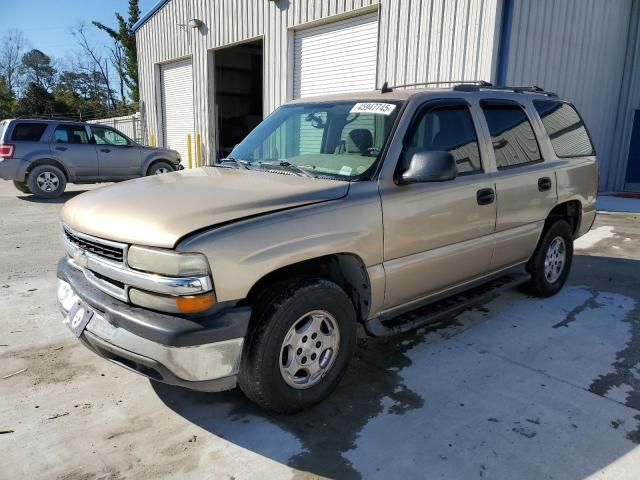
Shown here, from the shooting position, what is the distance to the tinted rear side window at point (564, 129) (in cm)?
479

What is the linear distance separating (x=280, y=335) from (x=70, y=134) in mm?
11310

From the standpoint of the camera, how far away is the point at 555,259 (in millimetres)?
5082

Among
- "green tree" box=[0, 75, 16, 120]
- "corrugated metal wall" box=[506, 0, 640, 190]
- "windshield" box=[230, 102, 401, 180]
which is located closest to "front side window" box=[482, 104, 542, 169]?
"windshield" box=[230, 102, 401, 180]

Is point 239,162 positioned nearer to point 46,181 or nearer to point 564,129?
point 564,129

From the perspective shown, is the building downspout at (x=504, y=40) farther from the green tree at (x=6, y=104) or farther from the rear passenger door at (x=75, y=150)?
the green tree at (x=6, y=104)

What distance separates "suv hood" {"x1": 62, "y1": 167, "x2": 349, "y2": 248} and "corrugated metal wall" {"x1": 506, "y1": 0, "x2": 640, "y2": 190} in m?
6.88

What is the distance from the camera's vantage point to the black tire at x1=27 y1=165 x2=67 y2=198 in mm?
11398

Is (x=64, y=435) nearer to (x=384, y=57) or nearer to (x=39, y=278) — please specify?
(x=39, y=278)

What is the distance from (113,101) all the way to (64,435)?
2343 inches

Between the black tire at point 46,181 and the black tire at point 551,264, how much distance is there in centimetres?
1074

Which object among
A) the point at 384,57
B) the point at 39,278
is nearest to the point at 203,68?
the point at 384,57

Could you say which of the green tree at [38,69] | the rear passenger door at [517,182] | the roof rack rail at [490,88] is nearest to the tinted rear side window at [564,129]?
the roof rack rail at [490,88]

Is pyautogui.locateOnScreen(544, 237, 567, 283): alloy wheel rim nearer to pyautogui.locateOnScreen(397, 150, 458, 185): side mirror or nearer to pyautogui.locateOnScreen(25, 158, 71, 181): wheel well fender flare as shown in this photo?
pyautogui.locateOnScreen(397, 150, 458, 185): side mirror

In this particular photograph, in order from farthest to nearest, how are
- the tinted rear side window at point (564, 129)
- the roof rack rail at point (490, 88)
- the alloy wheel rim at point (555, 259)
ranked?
the alloy wheel rim at point (555, 259) → the tinted rear side window at point (564, 129) → the roof rack rail at point (490, 88)
